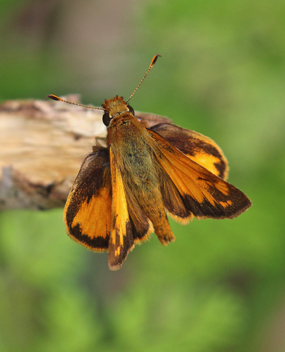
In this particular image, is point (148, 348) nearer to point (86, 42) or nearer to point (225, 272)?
point (225, 272)

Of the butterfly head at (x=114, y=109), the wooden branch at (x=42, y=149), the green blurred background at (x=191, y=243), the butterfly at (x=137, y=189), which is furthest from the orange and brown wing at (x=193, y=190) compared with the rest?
the green blurred background at (x=191, y=243)

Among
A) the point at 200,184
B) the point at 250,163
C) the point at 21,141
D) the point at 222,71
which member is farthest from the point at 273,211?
the point at 21,141

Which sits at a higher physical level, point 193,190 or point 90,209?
point 193,190

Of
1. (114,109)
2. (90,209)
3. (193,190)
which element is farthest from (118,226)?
(114,109)

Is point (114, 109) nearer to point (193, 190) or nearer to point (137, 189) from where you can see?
point (137, 189)

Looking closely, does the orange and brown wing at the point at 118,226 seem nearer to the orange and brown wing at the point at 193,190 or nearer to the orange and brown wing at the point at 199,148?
the orange and brown wing at the point at 193,190

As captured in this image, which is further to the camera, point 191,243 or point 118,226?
point 191,243
